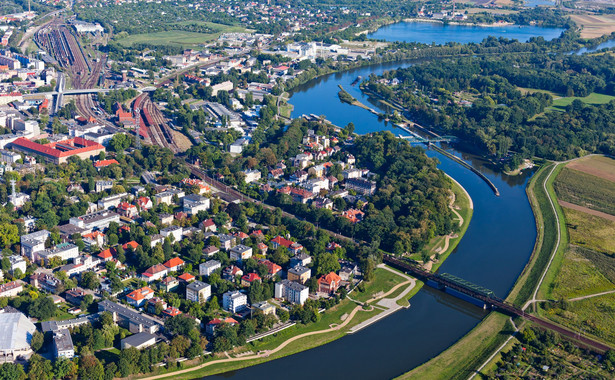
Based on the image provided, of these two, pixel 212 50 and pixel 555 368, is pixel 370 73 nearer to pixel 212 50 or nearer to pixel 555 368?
pixel 212 50

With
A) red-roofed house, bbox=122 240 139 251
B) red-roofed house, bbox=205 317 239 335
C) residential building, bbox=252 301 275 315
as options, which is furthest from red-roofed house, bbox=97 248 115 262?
residential building, bbox=252 301 275 315

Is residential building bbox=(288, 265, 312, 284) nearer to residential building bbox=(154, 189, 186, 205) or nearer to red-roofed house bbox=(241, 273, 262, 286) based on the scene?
red-roofed house bbox=(241, 273, 262, 286)

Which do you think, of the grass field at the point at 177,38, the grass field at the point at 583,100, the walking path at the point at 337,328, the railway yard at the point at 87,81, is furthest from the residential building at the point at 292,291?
the grass field at the point at 177,38

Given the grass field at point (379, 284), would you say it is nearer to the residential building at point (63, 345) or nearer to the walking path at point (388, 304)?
the walking path at point (388, 304)

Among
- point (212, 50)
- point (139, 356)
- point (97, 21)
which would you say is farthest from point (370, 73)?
point (139, 356)

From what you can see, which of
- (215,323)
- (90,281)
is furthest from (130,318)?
(90,281)

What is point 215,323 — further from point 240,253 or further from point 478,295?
point 478,295

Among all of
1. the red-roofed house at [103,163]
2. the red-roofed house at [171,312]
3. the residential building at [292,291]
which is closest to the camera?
the red-roofed house at [171,312]
